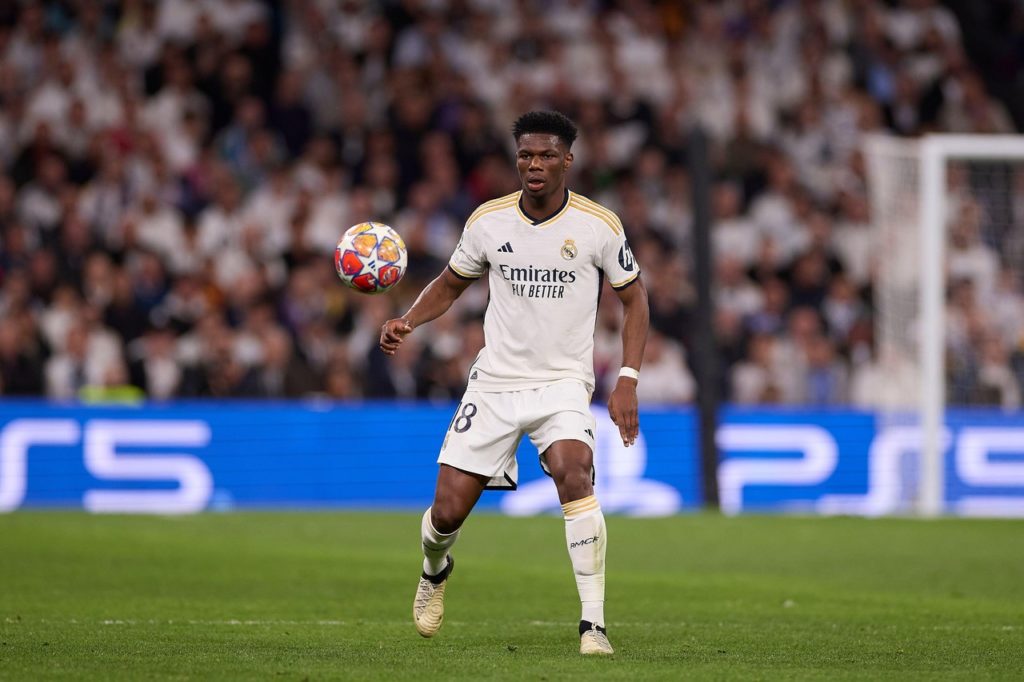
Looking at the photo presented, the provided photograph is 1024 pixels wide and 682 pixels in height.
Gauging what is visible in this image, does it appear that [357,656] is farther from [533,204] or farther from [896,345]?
[896,345]

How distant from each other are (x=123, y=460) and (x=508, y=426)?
10149mm

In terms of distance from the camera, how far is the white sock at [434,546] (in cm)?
768

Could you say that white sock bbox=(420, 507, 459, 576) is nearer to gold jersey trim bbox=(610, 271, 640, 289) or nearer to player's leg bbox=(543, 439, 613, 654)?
player's leg bbox=(543, 439, 613, 654)

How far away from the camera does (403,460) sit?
1767 centimetres

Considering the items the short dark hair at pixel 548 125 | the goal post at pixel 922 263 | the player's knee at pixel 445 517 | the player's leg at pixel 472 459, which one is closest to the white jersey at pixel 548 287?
the player's leg at pixel 472 459

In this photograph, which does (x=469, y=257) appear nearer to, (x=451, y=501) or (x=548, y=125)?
(x=548, y=125)

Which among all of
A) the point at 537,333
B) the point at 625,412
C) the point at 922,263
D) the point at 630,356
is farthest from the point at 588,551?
the point at 922,263

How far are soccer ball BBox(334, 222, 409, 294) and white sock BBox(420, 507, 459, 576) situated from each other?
1.15 m

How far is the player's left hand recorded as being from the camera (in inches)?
285

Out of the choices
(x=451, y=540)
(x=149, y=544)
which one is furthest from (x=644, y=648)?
(x=149, y=544)

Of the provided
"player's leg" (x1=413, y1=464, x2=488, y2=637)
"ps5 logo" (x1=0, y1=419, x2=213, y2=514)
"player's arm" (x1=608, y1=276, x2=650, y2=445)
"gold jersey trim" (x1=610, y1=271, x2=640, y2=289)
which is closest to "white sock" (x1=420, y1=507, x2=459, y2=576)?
"player's leg" (x1=413, y1=464, x2=488, y2=637)

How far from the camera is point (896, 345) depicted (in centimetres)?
1852

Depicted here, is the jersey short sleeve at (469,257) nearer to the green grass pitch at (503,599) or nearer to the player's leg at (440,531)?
the player's leg at (440,531)

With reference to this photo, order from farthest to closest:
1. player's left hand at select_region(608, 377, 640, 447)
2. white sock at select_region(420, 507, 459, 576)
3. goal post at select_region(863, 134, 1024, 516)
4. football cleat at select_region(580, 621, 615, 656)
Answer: goal post at select_region(863, 134, 1024, 516) → white sock at select_region(420, 507, 459, 576) → player's left hand at select_region(608, 377, 640, 447) → football cleat at select_region(580, 621, 615, 656)
